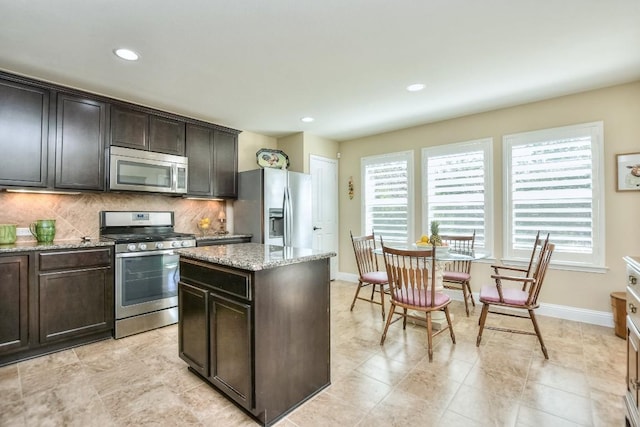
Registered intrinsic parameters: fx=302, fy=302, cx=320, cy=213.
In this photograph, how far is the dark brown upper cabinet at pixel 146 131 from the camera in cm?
332

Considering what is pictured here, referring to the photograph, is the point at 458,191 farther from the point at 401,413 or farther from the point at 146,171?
the point at 146,171

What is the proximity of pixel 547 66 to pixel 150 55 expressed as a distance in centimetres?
351

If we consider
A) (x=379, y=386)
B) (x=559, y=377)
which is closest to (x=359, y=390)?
(x=379, y=386)

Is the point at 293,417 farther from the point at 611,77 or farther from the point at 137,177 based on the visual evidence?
the point at 611,77

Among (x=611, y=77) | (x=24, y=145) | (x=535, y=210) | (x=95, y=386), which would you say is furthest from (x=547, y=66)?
(x=24, y=145)

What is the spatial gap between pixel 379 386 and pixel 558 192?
3.05 m

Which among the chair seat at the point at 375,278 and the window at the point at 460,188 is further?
the window at the point at 460,188

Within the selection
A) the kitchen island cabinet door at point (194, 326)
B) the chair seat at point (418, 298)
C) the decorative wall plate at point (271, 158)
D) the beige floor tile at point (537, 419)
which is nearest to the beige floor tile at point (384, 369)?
the chair seat at point (418, 298)

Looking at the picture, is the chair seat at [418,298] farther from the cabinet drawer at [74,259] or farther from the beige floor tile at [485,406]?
the cabinet drawer at [74,259]

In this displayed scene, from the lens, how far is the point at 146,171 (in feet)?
11.5

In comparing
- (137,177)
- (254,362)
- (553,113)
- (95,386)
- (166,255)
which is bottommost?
(95,386)

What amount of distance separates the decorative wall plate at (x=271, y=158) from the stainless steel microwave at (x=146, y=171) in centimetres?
122

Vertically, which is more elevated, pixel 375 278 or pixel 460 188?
pixel 460 188

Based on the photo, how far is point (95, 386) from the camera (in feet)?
7.08
